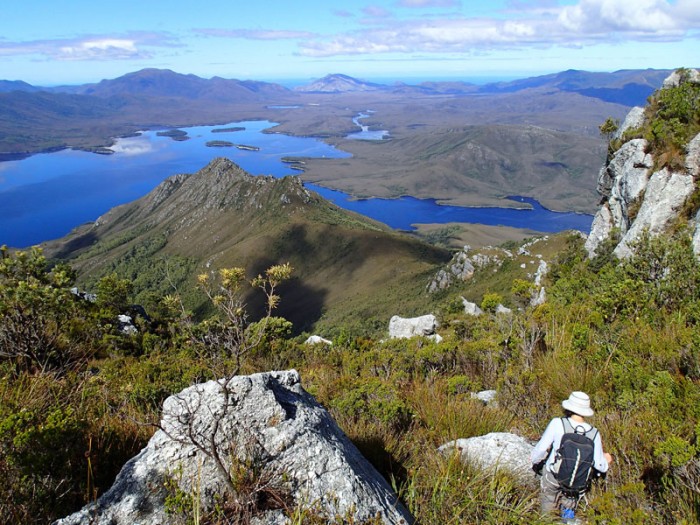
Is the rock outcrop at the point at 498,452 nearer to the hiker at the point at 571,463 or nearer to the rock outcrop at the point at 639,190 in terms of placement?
the hiker at the point at 571,463

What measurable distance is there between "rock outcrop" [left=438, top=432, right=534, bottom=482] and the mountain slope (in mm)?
81411

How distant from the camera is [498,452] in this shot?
5.02m

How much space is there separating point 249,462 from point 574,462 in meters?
3.26

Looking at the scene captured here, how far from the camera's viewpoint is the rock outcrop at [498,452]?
15.4 feet

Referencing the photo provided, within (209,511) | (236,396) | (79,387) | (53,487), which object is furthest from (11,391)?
(209,511)

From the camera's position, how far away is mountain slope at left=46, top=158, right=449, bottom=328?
386ft

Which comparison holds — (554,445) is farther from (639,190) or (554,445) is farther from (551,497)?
(639,190)

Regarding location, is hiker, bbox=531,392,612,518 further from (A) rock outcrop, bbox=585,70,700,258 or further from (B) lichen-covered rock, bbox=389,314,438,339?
(B) lichen-covered rock, bbox=389,314,438,339

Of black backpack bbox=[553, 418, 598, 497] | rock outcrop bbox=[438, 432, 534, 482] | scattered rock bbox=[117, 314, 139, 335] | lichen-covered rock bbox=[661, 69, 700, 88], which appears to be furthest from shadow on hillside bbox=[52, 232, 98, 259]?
black backpack bbox=[553, 418, 598, 497]

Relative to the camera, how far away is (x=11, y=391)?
4.82m

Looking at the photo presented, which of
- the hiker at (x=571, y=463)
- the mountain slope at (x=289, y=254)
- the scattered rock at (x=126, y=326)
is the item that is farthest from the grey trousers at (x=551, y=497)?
the mountain slope at (x=289, y=254)

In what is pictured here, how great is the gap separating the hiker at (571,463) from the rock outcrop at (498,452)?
0.86 feet

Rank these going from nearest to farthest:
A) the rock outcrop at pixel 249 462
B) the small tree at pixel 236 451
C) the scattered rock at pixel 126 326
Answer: the small tree at pixel 236 451 → the rock outcrop at pixel 249 462 → the scattered rock at pixel 126 326

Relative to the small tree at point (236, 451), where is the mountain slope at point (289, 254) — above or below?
below
